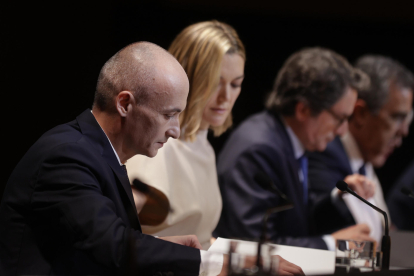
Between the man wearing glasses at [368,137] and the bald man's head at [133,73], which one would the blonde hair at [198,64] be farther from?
the man wearing glasses at [368,137]

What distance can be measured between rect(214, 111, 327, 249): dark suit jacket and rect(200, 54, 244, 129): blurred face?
1.61 ft

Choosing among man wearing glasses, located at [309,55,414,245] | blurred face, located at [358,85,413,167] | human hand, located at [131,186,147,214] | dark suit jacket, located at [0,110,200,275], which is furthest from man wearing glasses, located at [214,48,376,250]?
dark suit jacket, located at [0,110,200,275]

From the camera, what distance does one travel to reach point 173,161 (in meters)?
2.34

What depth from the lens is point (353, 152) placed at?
405cm

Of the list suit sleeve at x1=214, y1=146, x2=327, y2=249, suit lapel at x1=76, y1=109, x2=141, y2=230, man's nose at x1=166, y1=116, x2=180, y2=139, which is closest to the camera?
suit lapel at x1=76, y1=109, x2=141, y2=230

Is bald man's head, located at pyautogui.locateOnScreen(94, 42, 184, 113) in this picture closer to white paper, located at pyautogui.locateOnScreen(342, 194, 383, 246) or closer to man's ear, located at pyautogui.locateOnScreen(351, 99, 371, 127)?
white paper, located at pyautogui.locateOnScreen(342, 194, 383, 246)

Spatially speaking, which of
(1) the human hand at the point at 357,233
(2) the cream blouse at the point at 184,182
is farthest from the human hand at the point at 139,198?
(1) the human hand at the point at 357,233

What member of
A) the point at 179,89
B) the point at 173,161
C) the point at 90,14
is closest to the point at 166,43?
the point at 90,14

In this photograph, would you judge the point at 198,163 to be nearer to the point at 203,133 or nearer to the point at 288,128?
the point at 203,133

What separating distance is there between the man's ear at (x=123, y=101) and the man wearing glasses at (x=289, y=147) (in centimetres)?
101

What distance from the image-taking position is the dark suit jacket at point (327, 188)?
3580 mm

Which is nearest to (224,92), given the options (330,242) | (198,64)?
(198,64)

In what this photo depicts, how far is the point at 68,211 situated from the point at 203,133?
3.93ft

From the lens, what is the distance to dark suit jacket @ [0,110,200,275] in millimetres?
1388
